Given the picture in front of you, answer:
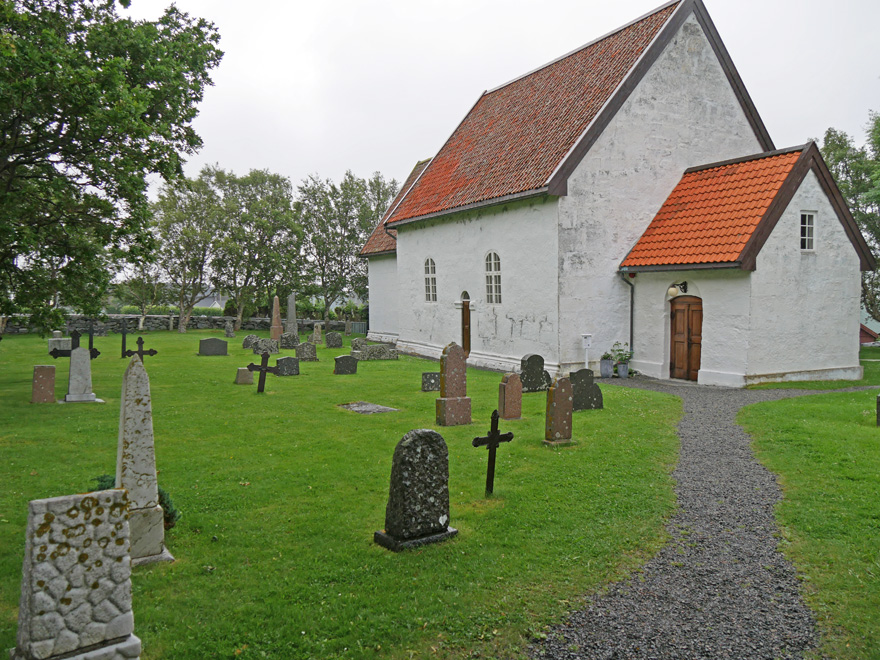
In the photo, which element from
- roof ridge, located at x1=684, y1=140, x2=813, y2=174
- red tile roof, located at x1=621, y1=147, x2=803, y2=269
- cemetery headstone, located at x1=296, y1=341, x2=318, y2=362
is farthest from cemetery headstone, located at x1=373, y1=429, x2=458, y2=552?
cemetery headstone, located at x1=296, y1=341, x2=318, y2=362

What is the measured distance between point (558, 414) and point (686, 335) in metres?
8.78

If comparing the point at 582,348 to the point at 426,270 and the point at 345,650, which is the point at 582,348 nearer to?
the point at 426,270

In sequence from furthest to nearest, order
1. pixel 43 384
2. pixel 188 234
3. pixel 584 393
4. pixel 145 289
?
pixel 145 289 → pixel 188 234 → pixel 43 384 → pixel 584 393

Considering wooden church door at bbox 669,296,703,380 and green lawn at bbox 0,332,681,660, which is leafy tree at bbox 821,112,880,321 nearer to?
wooden church door at bbox 669,296,703,380

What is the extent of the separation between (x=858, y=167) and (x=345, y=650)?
3481 cm

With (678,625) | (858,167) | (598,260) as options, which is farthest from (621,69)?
(858,167)

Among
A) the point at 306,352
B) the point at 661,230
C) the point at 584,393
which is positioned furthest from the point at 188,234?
the point at 584,393

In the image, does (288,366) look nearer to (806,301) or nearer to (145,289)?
(806,301)

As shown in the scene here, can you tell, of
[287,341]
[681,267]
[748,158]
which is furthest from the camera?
[287,341]

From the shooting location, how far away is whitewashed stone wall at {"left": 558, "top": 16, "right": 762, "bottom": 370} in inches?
666

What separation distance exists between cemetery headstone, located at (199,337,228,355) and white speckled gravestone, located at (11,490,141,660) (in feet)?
68.7

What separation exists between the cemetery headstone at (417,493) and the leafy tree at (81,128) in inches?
322

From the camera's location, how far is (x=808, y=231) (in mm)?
15977

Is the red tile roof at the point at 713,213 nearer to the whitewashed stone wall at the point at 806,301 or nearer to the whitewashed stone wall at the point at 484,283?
the whitewashed stone wall at the point at 806,301
